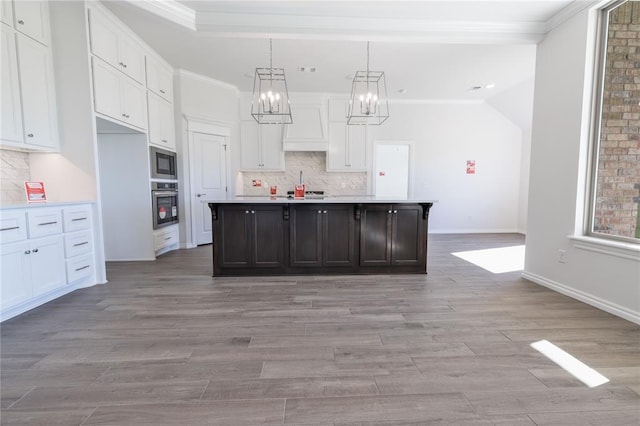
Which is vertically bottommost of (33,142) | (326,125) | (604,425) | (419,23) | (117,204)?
(604,425)

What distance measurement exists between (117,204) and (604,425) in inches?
205

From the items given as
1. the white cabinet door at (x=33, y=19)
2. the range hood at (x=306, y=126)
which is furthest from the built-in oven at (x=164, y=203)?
the range hood at (x=306, y=126)

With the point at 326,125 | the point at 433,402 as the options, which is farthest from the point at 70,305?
the point at 326,125

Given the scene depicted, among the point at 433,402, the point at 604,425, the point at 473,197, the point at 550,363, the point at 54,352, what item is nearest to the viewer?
the point at 604,425

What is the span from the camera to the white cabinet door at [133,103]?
3.62 meters

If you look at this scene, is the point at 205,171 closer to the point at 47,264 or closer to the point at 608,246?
the point at 47,264

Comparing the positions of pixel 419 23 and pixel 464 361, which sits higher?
pixel 419 23

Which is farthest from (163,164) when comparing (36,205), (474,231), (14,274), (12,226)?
(474,231)

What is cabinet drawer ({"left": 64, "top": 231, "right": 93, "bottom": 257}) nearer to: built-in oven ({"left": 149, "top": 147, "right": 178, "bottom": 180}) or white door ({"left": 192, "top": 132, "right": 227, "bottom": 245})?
built-in oven ({"left": 149, "top": 147, "right": 178, "bottom": 180})

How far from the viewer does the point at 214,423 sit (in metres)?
1.33

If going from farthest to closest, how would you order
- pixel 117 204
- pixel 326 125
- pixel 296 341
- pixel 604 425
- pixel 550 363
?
pixel 326 125, pixel 117 204, pixel 296 341, pixel 550 363, pixel 604 425

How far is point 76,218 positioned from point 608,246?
16.9ft

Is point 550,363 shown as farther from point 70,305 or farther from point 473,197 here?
point 473,197

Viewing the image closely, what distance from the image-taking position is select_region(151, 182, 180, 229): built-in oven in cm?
428
